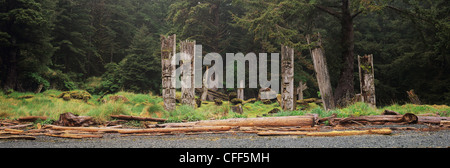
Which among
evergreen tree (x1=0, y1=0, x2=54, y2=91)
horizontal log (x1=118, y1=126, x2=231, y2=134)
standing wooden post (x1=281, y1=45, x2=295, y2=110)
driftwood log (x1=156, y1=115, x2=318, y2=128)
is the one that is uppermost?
evergreen tree (x1=0, y1=0, x2=54, y2=91)

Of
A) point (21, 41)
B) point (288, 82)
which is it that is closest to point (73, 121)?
point (288, 82)

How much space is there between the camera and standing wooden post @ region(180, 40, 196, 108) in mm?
11039

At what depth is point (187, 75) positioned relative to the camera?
11.2m

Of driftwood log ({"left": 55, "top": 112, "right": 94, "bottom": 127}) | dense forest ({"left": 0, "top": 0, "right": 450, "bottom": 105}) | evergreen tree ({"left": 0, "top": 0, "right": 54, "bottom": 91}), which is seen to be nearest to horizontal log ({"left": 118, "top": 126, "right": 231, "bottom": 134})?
driftwood log ({"left": 55, "top": 112, "right": 94, "bottom": 127})

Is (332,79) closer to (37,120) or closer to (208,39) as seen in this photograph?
(208,39)

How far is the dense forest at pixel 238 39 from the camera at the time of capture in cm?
1311

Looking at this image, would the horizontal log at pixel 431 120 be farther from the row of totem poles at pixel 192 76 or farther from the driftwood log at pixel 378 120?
the row of totem poles at pixel 192 76

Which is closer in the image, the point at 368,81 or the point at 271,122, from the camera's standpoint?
the point at 271,122

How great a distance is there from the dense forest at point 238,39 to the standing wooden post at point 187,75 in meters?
3.63

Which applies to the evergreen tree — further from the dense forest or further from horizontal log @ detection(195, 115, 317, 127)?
horizontal log @ detection(195, 115, 317, 127)

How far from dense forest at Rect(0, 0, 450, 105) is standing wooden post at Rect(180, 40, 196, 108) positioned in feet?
11.9

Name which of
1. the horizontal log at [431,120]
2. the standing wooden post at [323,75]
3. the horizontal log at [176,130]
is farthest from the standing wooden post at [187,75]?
the horizontal log at [431,120]

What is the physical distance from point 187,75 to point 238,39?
17141 millimetres

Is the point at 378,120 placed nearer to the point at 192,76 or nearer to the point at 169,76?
the point at 192,76
